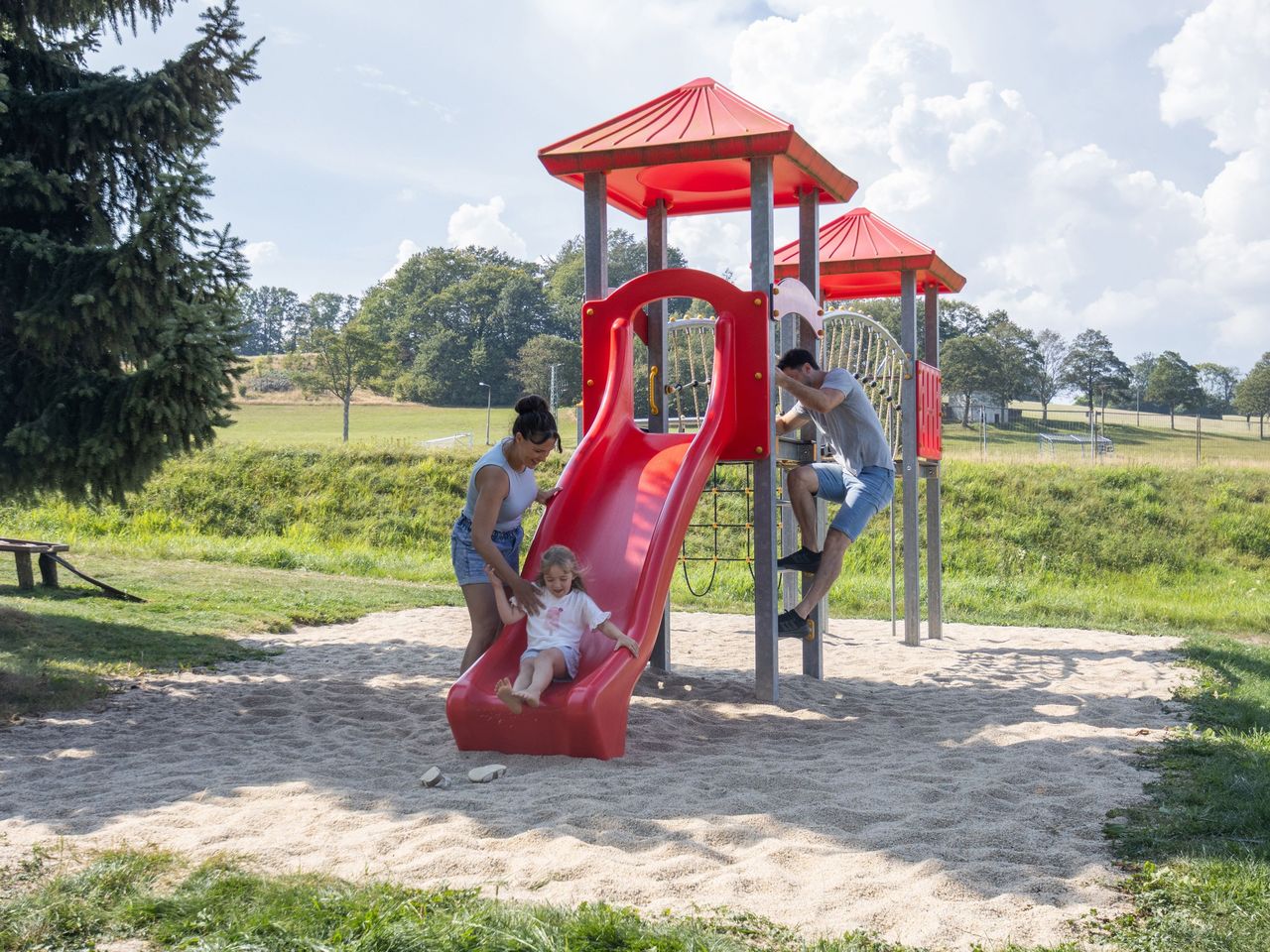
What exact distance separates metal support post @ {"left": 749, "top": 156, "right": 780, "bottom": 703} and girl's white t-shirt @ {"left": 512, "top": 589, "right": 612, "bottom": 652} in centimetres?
172

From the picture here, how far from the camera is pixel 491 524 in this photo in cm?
566

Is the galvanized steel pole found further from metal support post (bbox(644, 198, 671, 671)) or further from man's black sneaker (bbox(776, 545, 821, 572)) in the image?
metal support post (bbox(644, 198, 671, 671))

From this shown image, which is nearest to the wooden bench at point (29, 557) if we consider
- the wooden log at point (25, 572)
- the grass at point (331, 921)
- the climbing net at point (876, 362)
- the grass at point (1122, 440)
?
the wooden log at point (25, 572)

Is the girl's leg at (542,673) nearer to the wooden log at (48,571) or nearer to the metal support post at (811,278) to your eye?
the metal support post at (811,278)

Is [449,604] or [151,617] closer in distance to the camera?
[151,617]

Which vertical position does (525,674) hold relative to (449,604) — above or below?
above

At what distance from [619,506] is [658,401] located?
1.48 m

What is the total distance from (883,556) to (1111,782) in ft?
41.0

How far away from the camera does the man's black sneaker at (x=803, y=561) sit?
7270 millimetres

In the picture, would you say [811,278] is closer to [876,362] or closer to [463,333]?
[876,362]

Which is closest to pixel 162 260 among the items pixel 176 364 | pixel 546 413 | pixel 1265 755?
pixel 176 364

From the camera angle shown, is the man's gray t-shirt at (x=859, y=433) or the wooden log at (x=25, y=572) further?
the wooden log at (x=25, y=572)

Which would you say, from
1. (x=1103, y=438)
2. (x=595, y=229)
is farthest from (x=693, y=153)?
(x=1103, y=438)

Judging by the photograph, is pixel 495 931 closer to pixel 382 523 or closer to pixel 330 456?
pixel 382 523
